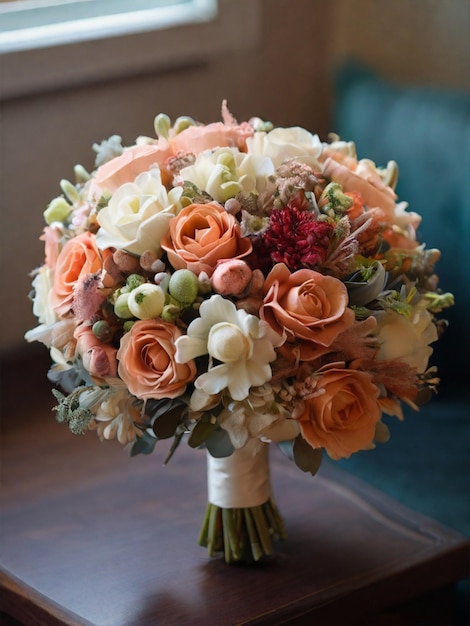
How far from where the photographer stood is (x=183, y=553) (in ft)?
4.10

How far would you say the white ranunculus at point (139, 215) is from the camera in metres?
1.01

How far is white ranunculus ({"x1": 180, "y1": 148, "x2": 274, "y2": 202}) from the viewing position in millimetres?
1032

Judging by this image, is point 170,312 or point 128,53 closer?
point 170,312

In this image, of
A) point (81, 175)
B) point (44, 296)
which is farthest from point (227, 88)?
point (44, 296)

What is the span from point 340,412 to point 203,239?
24 centimetres

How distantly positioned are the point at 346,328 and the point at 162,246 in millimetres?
215

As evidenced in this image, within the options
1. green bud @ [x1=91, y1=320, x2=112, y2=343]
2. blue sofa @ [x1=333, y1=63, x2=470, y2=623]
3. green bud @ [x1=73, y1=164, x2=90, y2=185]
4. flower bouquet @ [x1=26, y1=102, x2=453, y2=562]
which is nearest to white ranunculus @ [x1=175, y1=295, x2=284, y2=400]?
flower bouquet @ [x1=26, y1=102, x2=453, y2=562]

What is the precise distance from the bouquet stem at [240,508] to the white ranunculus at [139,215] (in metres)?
0.32

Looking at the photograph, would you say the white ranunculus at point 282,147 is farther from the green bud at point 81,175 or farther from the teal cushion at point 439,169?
the teal cushion at point 439,169

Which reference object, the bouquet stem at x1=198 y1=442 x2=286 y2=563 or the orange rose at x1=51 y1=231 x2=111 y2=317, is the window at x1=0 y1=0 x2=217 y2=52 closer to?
the orange rose at x1=51 y1=231 x2=111 y2=317

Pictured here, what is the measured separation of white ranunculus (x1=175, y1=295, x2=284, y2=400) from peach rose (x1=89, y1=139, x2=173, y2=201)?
0.21 m

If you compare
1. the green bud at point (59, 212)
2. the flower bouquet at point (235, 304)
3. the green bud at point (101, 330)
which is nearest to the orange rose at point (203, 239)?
the flower bouquet at point (235, 304)

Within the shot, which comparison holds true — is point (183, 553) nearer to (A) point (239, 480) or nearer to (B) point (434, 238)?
(A) point (239, 480)

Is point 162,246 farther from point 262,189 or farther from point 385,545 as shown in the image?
point 385,545
